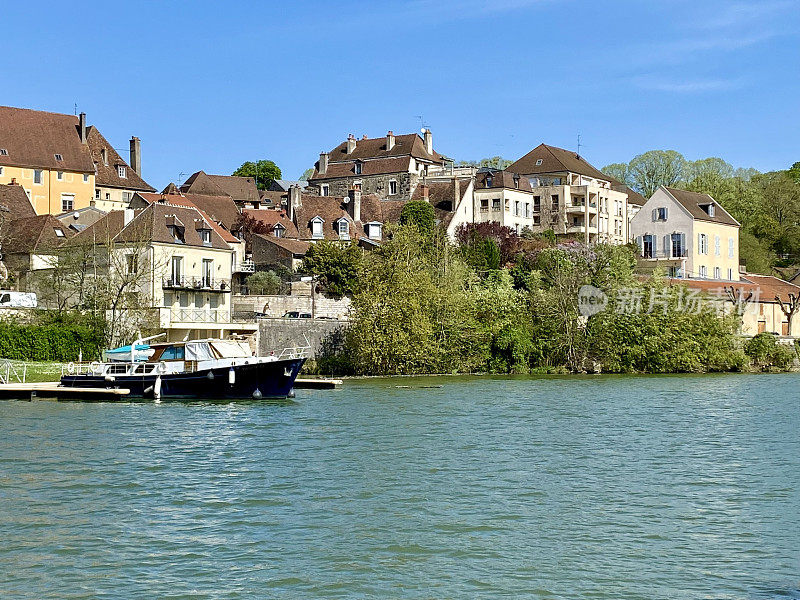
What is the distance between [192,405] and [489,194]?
5866 cm

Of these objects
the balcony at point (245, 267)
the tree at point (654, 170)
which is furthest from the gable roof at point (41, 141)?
the tree at point (654, 170)

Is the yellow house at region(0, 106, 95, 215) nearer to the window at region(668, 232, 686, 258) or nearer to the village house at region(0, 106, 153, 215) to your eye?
the village house at region(0, 106, 153, 215)

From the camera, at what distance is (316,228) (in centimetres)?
8325

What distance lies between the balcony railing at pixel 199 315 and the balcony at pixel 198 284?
125cm

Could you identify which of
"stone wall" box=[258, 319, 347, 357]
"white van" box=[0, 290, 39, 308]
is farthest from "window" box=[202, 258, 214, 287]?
"white van" box=[0, 290, 39, 308]

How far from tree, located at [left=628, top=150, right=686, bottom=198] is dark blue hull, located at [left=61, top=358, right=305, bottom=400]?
89.1m

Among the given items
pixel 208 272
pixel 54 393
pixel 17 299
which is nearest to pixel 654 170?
pixel 208 272

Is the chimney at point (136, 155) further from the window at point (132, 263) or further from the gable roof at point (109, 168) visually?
the window at point (132, 263)

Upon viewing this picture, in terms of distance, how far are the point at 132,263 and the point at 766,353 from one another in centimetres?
3966

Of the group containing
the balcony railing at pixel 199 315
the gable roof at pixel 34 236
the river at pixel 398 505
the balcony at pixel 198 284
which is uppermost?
the gable roof at pixel 34 236

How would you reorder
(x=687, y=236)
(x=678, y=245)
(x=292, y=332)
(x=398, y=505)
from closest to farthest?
(x=398, y=505), (x=292, y=332), (x=687, y=236), (x=678, y=245)

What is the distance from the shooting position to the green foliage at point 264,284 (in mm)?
71000

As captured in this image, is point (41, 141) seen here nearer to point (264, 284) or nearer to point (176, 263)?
point (264, 284)

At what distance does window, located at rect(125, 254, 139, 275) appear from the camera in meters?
58.4
